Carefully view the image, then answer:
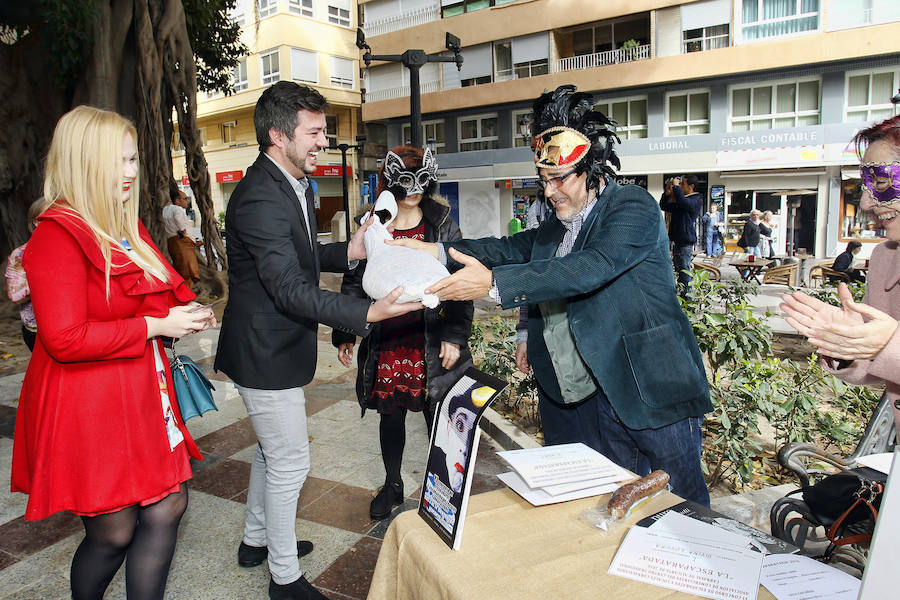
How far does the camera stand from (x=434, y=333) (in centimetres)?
308

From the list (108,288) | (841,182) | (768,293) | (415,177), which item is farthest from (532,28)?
(108,288)

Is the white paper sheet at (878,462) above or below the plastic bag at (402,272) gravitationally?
below

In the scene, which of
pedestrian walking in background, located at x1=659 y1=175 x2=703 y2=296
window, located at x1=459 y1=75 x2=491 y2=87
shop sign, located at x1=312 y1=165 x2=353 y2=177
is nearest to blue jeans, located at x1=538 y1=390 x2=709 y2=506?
pedestrian walking in background, located at x1=659 y1=175 x2=703 y2=296

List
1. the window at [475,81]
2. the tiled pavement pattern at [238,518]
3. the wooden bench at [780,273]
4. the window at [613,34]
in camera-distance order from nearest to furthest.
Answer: the tiled pavement pattern at [238,518]
the wooden bench at [780,273]
the window at [613,34]
the window at [475,81]

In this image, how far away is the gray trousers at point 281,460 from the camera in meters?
2.40

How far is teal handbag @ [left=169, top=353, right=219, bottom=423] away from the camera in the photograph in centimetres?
217

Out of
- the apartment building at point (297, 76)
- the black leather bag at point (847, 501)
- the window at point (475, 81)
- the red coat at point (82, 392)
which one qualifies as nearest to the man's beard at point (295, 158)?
the red coat at point (82, 392)

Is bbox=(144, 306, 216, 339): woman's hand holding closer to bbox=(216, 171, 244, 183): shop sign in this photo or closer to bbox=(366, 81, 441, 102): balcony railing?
bbox=(366, 81, 441, 102): balcony railing

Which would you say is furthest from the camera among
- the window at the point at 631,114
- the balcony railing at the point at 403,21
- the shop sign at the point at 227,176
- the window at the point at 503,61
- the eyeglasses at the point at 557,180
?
the shop sign at the point at 227,176

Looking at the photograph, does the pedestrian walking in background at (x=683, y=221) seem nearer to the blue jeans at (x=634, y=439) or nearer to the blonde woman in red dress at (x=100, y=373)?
the blue jeans at (x=634, y=439)

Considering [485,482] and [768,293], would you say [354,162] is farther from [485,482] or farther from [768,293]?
[485,482]

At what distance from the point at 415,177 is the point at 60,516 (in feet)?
8.57

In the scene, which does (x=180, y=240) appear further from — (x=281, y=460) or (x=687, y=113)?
(x=687, y=113)

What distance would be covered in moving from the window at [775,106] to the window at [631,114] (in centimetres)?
304
